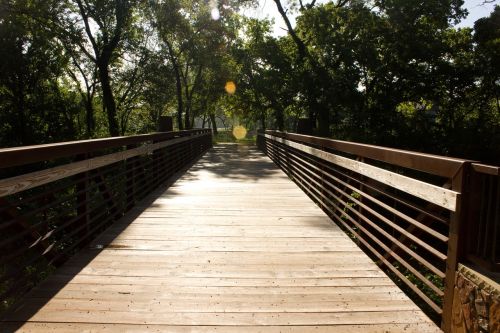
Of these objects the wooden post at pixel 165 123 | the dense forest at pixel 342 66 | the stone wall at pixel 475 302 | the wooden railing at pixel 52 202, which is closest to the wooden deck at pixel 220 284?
the wooden railing at pixel 52 202

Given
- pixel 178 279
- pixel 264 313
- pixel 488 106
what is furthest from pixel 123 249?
pixel 488 106

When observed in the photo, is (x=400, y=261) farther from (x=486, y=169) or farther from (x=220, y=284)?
(x=220, y=284)

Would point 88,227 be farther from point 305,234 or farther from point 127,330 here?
point 305,234

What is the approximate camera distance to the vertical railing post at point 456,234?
2.26m

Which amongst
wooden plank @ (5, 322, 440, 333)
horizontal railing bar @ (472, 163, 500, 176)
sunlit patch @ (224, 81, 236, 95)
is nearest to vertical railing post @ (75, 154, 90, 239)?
wooden plank @ (5, 322, 440, 333)

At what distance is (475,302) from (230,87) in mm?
30019

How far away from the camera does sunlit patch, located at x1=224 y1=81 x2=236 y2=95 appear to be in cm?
3018

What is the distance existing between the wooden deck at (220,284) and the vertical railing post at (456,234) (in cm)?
21

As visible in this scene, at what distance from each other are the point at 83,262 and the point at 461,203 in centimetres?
316

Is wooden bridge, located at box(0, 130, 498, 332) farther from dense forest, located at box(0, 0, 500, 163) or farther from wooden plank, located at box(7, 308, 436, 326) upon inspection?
dense forest, located at box(0, 0, 500, 163)

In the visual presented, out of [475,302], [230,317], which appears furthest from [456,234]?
[230,317]

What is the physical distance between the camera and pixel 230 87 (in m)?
31.1

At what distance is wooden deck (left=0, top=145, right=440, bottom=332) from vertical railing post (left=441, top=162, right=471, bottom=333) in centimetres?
21

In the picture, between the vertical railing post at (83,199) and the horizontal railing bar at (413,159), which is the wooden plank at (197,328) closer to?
the horizontal railing bar at (413,159)
